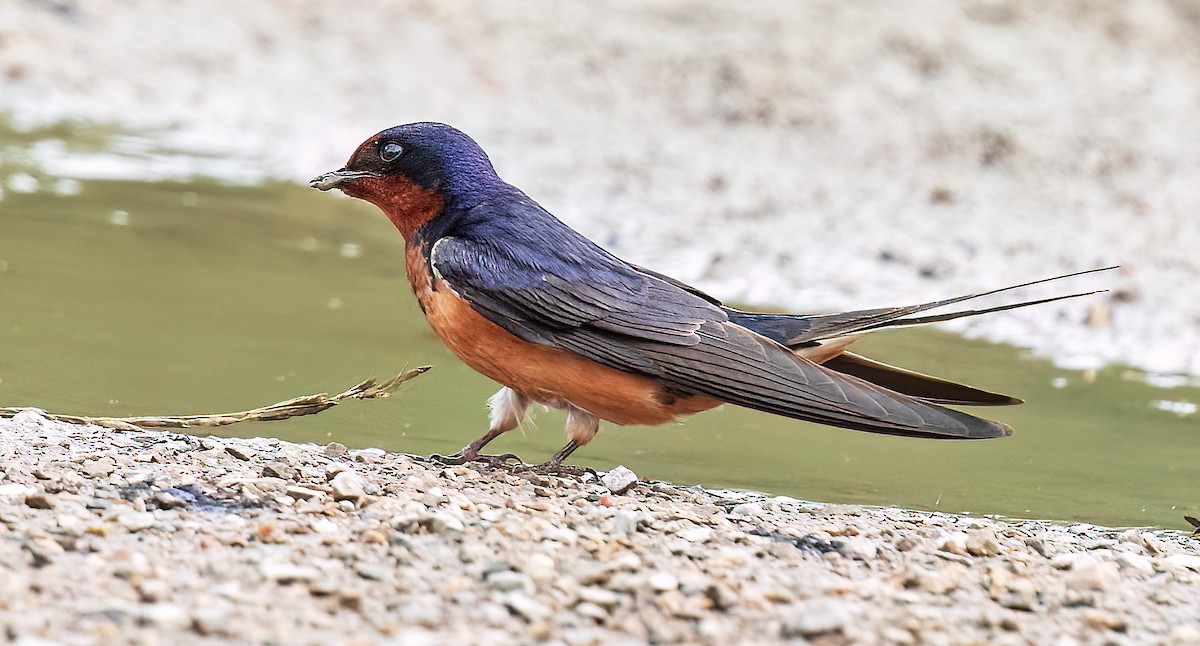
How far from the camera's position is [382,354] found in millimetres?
5246

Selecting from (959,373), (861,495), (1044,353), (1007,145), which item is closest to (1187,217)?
(1007,145)

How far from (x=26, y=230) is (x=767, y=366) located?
13.2 feet

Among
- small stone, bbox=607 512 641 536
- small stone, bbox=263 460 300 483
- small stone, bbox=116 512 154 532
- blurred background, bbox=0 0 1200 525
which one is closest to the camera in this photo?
small stone, bbox=116 512 154 532

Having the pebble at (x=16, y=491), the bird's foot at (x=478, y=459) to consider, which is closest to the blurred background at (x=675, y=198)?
the bird's foot at (x=478, y=459)

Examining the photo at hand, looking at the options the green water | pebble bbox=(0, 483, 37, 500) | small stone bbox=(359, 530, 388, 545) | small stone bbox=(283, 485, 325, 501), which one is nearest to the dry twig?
the green water

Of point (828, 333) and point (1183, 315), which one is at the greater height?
point (1183, 315)

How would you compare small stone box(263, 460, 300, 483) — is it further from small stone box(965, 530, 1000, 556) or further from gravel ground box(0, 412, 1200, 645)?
small stone box(965, 530, 1000, 556)

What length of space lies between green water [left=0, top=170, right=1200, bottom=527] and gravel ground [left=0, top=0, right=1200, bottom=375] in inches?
35.2

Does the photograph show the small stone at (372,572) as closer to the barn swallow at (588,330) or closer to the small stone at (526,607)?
the small stone at (526,607)

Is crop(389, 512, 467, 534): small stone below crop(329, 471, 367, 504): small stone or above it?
below

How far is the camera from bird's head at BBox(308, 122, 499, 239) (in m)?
3.99

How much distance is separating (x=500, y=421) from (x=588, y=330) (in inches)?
14.6

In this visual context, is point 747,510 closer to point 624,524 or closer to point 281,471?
point 624,524

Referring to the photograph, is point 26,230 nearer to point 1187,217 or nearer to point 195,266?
point 195,266
